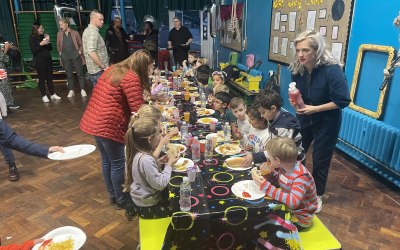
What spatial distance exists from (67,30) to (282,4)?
456 cm

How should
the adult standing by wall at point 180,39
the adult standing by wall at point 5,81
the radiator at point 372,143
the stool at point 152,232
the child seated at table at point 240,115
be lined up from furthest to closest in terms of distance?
the adult standing by wall at point 180,39
the adult standing by wall at point 5,81
the radiator at point 372,143
the child seated at table at point 240,115
the stool at point 152,232

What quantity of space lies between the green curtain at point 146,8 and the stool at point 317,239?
8.55 m

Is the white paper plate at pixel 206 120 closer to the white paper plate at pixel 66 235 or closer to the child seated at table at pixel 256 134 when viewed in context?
the child seated at table at pixel 256 134

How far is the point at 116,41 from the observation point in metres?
7.48

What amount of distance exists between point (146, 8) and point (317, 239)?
875 cm

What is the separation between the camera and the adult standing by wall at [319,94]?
7.83 feet

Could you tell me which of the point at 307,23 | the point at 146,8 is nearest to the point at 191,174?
the point at 307,23

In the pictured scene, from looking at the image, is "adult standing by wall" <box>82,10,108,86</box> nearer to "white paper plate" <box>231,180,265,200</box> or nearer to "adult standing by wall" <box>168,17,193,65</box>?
"adult standing by wall" <box>168,17,193,65</box>

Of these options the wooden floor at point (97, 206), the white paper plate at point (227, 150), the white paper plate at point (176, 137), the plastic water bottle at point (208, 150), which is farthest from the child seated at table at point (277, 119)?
the wooden floor at point (97, 206)

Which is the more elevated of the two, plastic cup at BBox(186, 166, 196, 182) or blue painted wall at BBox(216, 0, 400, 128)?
blue painted wall at BBox(216, 0, 400, 128)

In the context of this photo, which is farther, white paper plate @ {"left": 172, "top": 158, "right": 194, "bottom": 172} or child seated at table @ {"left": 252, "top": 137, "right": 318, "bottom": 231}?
white paper plate @ {"left": 172, "top": 158, "right": 194, "bottom": 172}

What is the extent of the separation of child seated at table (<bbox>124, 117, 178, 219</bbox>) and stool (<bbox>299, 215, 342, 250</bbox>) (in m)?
0.90

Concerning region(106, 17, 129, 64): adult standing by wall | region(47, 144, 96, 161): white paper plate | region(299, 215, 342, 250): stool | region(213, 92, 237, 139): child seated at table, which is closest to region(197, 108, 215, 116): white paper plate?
region(213, 92, 237, 139): child seated at table

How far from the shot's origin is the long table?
64.6 inches
